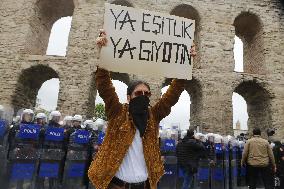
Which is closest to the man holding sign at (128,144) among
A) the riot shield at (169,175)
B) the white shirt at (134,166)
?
the white shirt at (134,166)

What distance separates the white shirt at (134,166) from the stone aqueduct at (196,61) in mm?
10852

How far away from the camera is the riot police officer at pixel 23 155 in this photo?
6.81m

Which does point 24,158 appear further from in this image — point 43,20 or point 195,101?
point 43,20

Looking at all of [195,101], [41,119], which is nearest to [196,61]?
[195,101]

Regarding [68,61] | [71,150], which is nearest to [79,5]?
[68,61]

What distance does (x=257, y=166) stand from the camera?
262 inches

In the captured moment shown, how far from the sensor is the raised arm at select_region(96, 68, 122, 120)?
2662mm

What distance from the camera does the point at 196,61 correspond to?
15.1 metres

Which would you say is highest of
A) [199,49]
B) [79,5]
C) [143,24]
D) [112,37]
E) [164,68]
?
[79,5]

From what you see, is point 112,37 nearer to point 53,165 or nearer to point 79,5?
point 53,165

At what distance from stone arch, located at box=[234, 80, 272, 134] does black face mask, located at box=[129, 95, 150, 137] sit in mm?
12733

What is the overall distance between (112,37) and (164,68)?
2.05ft

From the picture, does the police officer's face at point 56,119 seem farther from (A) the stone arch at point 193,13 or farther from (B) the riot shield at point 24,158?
(A) the stone arch at point 193,13

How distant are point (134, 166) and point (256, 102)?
46.9ft
